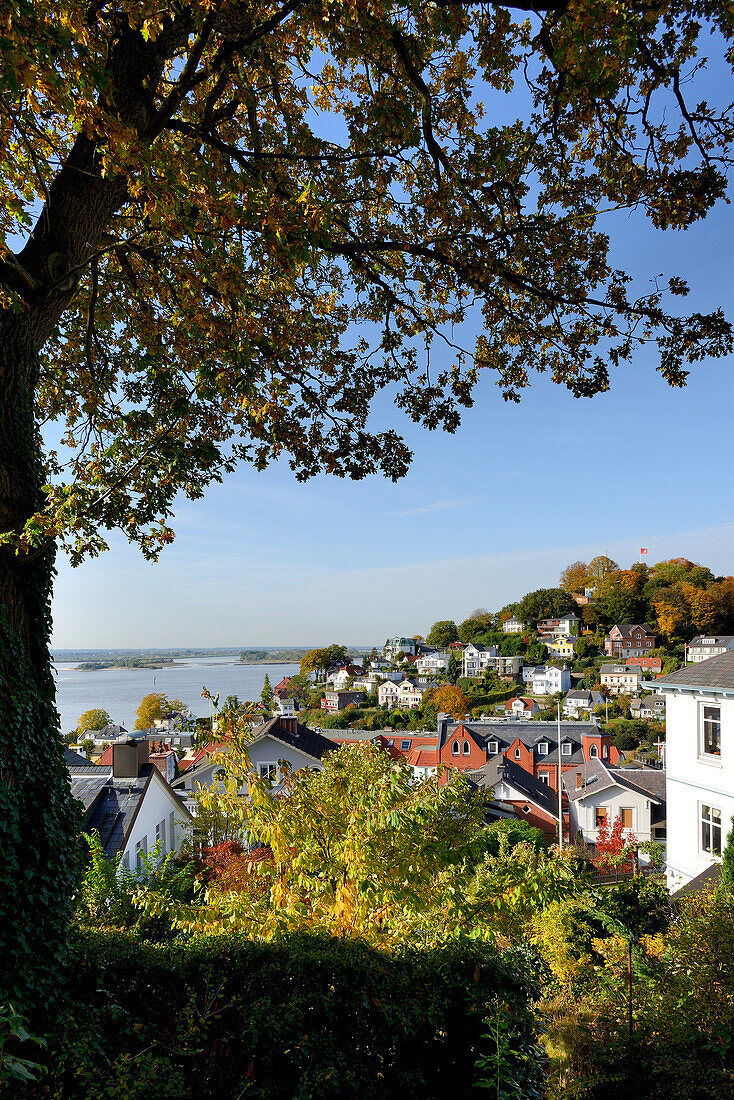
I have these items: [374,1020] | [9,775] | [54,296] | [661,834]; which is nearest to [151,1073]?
[374,1020]

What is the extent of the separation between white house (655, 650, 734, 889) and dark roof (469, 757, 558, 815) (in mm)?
13464

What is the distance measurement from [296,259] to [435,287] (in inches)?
73.6

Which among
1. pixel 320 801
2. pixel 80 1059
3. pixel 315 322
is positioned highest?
pixel 315 322

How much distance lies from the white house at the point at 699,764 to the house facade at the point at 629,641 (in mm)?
74713

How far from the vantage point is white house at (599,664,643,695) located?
226ft

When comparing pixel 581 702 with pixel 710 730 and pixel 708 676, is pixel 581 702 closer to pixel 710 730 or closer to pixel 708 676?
pixel 710 730

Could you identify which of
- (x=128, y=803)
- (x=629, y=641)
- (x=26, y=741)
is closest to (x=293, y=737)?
(x=128, y=803)

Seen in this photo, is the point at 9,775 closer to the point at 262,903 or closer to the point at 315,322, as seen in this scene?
the point at 262,903

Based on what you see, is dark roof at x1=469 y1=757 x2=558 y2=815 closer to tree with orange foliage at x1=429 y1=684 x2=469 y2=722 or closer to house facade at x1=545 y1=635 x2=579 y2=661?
tree with orange foliage at x1=429 y1=684 x2=469 y2=722

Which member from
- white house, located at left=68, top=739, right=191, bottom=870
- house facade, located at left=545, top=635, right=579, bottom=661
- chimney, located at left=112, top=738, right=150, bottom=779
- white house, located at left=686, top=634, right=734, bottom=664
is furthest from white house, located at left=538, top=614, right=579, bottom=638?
chimney, located at left=112, top=738, right=150, bottom=779

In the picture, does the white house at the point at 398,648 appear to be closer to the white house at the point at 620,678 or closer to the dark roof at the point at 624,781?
the white house at the point at 620,678

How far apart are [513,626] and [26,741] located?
10656cm

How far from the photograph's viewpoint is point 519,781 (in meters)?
28.1

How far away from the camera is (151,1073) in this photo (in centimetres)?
268
